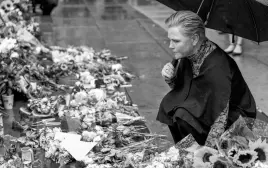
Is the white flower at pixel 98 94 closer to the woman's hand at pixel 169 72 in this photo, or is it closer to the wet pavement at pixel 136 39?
the wet pavement at pixel 136 39

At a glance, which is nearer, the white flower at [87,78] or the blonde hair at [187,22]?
the blonde hair at [187,22]

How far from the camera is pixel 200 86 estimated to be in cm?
363

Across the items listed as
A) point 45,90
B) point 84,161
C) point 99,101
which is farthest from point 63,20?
point 84,161

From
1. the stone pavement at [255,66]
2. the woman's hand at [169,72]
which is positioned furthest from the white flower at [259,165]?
A: the stone pavement at [255,66]

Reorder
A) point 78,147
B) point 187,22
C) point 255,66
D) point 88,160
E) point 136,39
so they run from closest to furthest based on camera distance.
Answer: point 187,22, point 88,160, point 78,147, point 255,66, point 136,39

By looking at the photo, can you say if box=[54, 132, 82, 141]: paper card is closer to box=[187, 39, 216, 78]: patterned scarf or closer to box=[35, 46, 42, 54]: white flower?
box=[187, 39, 216, 78]: patterned scarf

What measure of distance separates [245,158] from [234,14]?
1381 millimetres

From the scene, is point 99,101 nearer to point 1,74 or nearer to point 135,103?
point 135,103

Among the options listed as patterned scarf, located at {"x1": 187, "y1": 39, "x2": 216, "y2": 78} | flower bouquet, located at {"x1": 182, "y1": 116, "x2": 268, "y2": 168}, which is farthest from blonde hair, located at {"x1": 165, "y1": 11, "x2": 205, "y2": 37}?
flower bouquet, located at {"x1": 182, "y1": 116, "x2": 268, "y2": 168}

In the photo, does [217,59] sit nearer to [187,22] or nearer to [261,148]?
[187,22]

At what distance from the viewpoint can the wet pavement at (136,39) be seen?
623 centimetres

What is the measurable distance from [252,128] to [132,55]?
5193 mm

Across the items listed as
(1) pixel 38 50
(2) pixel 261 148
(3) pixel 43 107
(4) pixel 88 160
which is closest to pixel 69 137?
(4) pixel 88 160

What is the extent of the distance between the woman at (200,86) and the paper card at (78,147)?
0.71 meters
